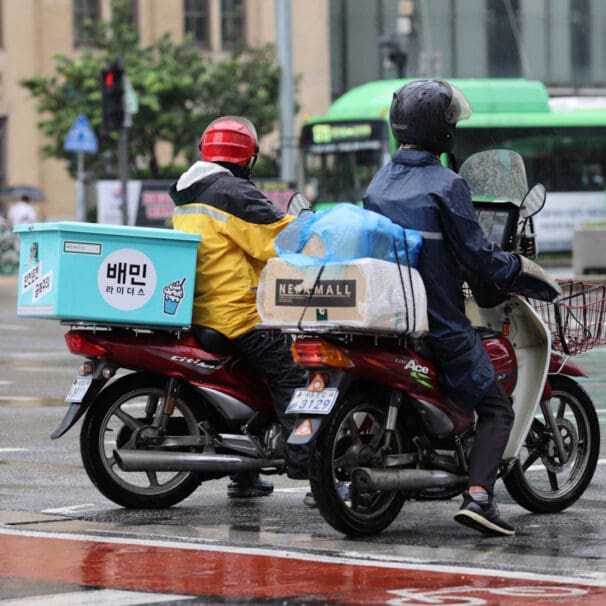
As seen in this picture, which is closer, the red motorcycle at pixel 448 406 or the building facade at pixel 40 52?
the red motorcycle at pixel 448 406

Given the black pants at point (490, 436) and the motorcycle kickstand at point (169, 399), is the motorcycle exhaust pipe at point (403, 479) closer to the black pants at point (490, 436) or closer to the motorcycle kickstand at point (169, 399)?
the black pants at point (490, 436)

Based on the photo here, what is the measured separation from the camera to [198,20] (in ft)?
165

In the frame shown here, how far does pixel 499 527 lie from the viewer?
7.55m

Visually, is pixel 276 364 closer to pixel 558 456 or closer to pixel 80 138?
pixel 558 456

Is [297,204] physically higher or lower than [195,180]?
lower

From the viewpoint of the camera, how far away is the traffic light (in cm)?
2723

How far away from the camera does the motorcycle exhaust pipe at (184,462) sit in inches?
322

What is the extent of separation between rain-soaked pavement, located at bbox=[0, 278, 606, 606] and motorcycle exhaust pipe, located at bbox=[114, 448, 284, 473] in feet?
0.71

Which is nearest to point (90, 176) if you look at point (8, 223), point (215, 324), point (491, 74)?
point (8, 223)

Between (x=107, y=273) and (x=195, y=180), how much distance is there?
0.72 m

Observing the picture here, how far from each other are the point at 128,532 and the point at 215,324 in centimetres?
117

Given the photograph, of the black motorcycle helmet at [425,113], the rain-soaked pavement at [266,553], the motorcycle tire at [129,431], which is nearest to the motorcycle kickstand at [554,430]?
the rain-soaked pavement at [266,553]

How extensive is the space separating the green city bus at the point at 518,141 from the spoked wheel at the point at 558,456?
28.2 meters

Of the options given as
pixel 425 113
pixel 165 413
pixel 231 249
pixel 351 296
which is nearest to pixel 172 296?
pixel 231 249
